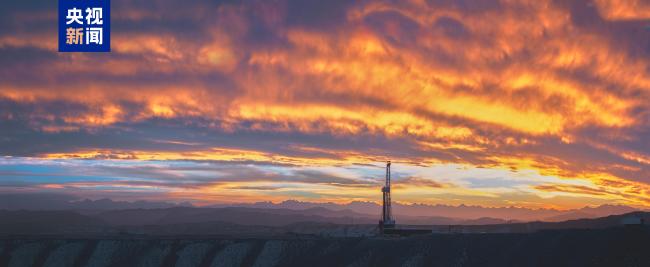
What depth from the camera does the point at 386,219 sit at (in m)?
131

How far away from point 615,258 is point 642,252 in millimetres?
2800

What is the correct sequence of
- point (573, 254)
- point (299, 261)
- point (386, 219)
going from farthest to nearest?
1. point (386, 219)
2. point (299, 261)
3. point (573, 254)

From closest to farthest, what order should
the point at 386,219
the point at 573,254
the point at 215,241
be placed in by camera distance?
the point at 573,254 → the point at 215,241 → the point at 386,219

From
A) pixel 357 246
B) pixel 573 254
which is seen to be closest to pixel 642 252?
pixel 573 254

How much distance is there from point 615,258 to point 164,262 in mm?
67434

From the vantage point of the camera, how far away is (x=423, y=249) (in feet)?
265

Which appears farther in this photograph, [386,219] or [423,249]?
[386,219]

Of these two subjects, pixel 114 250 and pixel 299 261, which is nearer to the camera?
pixel 299 261

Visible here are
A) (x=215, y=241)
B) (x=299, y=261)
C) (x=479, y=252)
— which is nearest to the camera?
(x=479, y=252)

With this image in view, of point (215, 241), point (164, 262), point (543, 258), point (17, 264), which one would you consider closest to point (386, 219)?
point (215, 241)

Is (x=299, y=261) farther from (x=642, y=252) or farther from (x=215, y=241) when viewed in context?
(x=642, y=252)

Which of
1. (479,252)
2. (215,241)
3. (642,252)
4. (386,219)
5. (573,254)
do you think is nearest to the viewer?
(642,252)

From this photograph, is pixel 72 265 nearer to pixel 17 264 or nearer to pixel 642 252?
pixel 17 264

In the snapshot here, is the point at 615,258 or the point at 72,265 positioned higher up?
the point at 615,258
